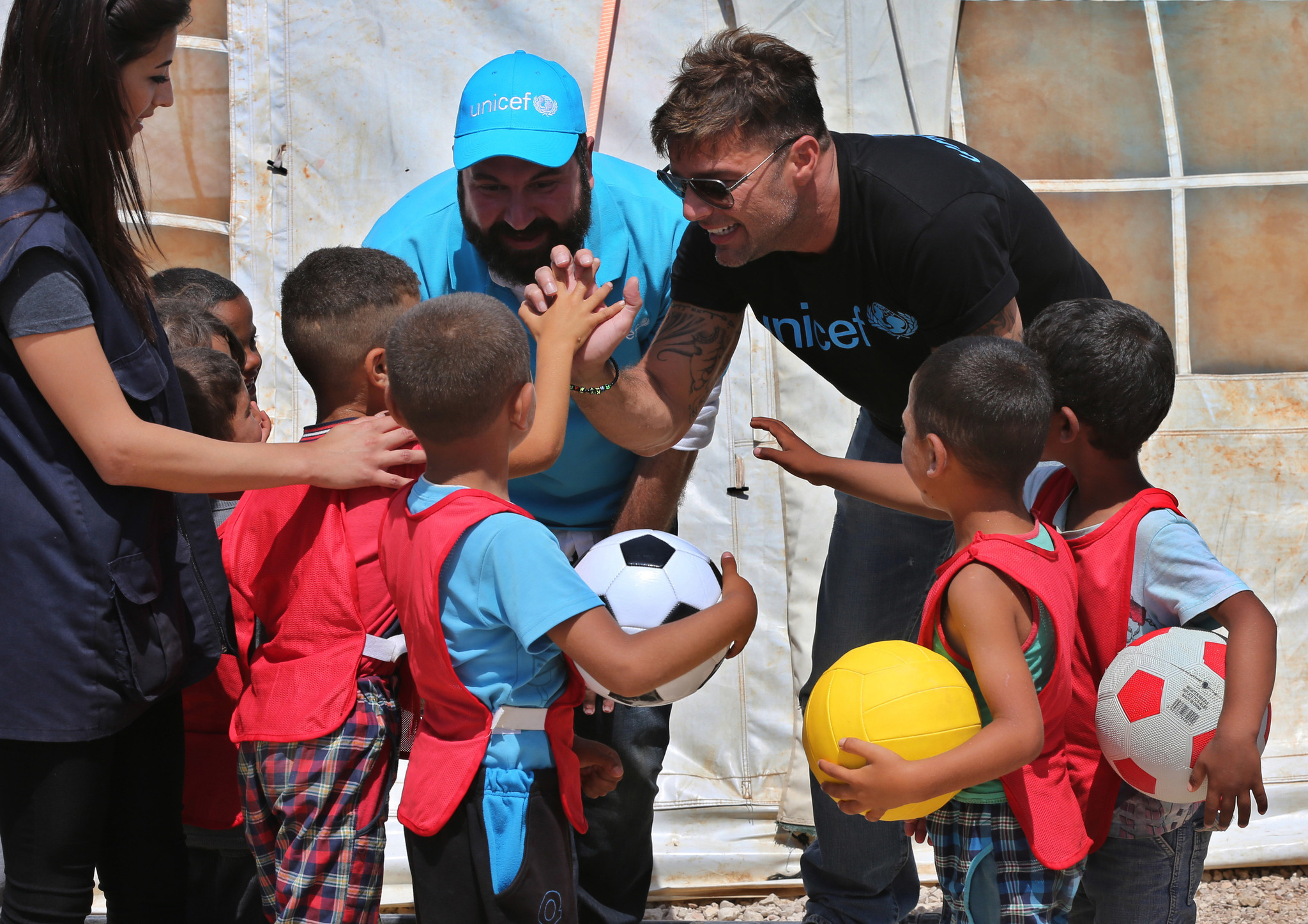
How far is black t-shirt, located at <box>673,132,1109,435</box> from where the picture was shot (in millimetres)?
2430

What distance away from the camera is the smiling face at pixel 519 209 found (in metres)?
3.01

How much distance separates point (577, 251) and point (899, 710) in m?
1.65

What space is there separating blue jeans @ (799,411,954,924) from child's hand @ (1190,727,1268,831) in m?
1.15

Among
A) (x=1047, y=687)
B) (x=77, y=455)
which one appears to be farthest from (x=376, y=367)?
(x=1047, y=687)

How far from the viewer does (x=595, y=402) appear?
283 centimetres

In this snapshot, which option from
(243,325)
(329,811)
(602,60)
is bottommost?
(329,811)

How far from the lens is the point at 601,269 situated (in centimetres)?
321

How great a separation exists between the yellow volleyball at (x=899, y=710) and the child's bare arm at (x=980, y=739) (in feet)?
0.12

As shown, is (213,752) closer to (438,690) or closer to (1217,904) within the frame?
(438,690)

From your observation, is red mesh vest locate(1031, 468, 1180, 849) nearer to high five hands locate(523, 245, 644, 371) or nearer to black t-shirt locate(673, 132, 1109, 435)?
black t-shirt locate(673, 132, 1109, 435)

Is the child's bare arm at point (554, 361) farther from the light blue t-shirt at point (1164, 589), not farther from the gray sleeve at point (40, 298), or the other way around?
the light blue t-shirt at point (1164, 589)

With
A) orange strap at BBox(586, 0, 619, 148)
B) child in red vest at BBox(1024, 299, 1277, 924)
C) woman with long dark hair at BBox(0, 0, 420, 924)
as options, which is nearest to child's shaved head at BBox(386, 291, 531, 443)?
woman with long dark hair at BBox(0, 0, 420, 924)

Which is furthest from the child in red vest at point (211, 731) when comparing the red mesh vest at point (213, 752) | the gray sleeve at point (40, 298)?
the gray sleeve at point (40, 298)

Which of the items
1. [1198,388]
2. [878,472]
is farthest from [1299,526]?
[878,472]
